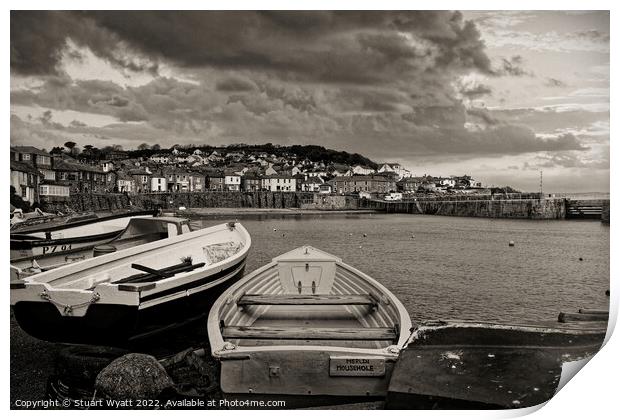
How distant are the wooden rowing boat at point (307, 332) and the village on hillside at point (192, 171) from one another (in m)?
0.95

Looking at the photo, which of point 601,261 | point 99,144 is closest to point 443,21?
point 601,261

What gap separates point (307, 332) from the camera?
3635 mm

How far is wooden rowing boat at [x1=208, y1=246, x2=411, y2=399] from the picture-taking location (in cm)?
320

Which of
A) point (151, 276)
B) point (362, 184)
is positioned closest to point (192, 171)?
point (151, 276)

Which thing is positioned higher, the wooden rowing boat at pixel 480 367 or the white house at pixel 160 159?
the white house at pixel 160 159

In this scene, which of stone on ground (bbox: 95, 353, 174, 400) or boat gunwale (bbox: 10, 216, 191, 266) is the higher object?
boat gunwale (bbox: 10, 216, 191, 266)

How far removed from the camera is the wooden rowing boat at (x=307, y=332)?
320cm

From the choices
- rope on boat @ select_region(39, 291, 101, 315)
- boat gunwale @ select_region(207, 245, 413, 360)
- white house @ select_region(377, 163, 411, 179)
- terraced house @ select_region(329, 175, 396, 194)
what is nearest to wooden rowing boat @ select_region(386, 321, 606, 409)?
boat gunwale @ select_region(207, 245, 413, 360)

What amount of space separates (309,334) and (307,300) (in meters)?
0.51

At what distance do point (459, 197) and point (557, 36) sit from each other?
12.5 feet

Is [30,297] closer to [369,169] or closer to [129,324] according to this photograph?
[129,324]

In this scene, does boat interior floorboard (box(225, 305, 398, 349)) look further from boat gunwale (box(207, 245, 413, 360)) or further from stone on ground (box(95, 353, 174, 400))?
stone on ground (box(95, 353, 174, 400))

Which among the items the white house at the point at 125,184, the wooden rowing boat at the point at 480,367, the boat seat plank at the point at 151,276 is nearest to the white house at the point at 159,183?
the white house at the point at 125,184

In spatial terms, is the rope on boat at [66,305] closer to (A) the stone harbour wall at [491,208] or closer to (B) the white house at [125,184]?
(B) the white house at [125,184]
